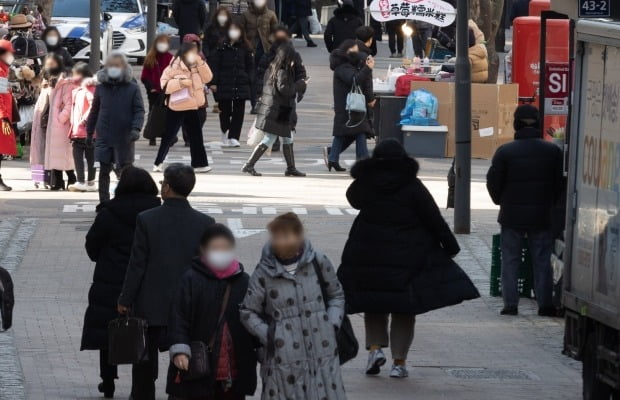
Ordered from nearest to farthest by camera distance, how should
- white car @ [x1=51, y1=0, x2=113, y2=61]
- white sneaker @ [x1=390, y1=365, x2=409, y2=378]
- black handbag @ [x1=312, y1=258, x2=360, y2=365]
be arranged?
black handbag @ [x1=312, y1=258, x2=360, y2=365] < white sneaker @ [x1=390, y1=365, x2=409, y2=378] < white car @ [x1=51, y1=0, x2=113, y2=61]

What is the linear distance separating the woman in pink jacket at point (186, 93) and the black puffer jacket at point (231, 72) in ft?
9.86

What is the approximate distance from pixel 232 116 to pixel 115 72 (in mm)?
7650

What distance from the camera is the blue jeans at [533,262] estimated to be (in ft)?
42.1

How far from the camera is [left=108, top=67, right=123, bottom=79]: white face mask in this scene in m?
16.5

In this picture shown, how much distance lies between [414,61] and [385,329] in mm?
14937

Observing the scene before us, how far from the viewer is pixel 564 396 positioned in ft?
32.8

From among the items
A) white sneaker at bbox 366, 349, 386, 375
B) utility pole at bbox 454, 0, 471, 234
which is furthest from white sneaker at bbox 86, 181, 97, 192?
white sneaker at bbox 366, 349, 386, 375

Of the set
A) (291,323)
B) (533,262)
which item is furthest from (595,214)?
(533,262)

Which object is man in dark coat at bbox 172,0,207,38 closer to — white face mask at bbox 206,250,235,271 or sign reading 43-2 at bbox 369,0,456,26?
sign reading 43-2 at bbox 369,0,456,26

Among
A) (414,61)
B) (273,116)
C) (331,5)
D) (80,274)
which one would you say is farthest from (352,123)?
(331,5)

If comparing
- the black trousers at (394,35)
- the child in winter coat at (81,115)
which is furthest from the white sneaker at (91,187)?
the black trousers at (394,35)

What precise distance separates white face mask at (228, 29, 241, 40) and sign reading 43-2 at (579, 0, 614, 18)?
13.9m

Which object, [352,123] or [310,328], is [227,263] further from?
[352,123]

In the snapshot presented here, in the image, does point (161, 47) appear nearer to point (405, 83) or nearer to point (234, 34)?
point (234, 34)
